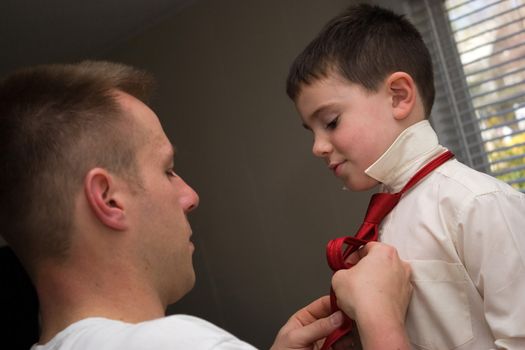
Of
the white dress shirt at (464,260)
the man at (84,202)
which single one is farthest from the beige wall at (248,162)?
the man at (84,202)

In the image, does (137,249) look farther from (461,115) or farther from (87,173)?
(461,115)

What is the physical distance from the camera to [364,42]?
1.53 m

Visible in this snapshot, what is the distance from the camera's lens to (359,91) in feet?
4.75

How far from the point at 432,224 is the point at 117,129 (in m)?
0.65

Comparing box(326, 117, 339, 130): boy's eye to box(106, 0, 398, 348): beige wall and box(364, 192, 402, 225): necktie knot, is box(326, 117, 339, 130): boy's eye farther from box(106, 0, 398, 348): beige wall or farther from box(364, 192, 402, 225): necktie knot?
box(106, 0, 398, 348): beige wall

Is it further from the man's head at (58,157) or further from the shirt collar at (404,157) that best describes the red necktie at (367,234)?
the man's head at (58,157)

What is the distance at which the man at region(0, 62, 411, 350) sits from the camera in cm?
99

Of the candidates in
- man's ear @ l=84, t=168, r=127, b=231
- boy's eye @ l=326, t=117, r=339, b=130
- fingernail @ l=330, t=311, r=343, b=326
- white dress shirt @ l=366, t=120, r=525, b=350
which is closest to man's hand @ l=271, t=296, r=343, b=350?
fingernail @ l=330, t=311, r=343, b=326

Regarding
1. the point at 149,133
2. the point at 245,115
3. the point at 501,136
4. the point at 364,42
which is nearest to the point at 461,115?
the point at 501,136

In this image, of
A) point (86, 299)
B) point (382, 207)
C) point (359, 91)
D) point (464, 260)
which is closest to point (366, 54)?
point (359, 91)

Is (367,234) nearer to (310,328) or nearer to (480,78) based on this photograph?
(310,328)

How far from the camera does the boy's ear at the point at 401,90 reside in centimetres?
144

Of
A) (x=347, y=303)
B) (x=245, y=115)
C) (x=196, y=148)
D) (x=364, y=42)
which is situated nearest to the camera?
(x=347, y=303)

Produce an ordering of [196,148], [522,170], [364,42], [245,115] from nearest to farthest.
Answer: [364,42], [522,170], [245,115], [196,148]
